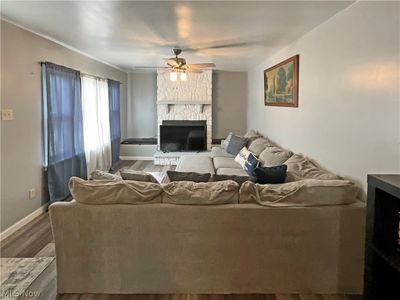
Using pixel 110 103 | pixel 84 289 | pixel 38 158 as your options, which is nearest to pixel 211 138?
pixel 110 103

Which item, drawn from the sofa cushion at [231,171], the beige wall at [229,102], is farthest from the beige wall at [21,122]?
the beige wall at [229,102]

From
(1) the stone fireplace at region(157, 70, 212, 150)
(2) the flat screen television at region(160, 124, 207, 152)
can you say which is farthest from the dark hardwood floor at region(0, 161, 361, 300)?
(1) the stone fireplace at region(157, 70, 212, 150)

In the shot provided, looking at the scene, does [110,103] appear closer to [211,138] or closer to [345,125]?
[211,138]

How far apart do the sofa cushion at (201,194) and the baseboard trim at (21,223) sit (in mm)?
2098

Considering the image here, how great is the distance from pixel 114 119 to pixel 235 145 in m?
2.89

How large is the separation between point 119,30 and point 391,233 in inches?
128

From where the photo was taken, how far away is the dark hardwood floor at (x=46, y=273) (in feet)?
7.99

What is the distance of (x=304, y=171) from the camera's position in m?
3.32

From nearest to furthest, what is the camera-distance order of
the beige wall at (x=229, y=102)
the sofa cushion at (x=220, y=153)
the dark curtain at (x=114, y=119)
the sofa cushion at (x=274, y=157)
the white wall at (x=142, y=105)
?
the sofa cushion at (x=274, y=157) → the sofa cushion at (x=220, y=153) → the dark curtain at (x=114, y=119) → the beige wall at (x=229, y=102) → the white wall at (x=142, y=105)

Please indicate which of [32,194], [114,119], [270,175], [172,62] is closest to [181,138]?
[114,119]

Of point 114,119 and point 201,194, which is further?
point 114,119

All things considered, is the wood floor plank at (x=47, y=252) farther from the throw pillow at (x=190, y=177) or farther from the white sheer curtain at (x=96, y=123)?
the white sheer curtain at (x=96, y=123)

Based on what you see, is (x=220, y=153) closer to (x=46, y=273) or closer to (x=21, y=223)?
(x=21, y=223)

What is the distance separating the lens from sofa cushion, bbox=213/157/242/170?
5.28 metres
